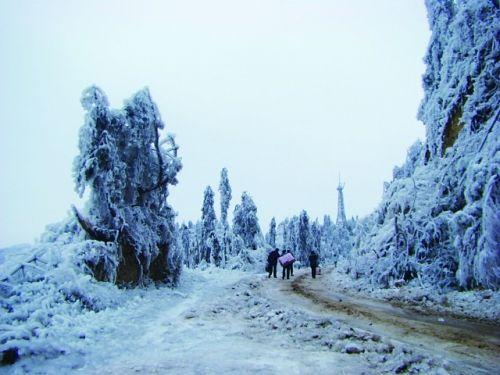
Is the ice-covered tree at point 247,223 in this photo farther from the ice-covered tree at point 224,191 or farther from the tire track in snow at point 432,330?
the tire track in snow at point 432,330

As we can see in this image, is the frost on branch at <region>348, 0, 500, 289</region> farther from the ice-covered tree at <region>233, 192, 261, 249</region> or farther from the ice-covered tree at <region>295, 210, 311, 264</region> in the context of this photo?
the ice-covered tree at <region>295, 210, 311, 264</region>

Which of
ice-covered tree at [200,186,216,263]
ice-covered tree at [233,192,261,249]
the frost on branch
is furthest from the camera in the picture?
ice-covered tree at [200,186,216,263]

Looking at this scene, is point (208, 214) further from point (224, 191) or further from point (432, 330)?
point (432, 330)

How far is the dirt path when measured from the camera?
527 centimetres

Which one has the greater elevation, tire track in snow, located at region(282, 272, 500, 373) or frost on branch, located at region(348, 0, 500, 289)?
frost on branch, located at region(348, 0, 500, 289)

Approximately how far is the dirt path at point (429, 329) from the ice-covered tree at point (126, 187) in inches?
225

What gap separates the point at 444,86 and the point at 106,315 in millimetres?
15612

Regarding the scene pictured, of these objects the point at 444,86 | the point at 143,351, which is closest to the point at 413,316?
the point at 143,351

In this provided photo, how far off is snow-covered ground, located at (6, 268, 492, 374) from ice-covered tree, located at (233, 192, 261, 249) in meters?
32.6

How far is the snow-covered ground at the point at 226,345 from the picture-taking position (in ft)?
16.4

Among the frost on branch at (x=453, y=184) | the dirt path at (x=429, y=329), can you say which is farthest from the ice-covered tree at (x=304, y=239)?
the dirt path at (x=429, y=329)

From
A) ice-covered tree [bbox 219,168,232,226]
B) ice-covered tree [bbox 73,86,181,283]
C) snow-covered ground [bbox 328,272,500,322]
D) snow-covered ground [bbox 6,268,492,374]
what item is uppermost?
ice-covered tree [bbox 219,168,232,226]

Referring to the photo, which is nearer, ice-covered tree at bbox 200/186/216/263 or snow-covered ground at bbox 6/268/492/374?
snow-covered ground at bbox 6/268/492/374

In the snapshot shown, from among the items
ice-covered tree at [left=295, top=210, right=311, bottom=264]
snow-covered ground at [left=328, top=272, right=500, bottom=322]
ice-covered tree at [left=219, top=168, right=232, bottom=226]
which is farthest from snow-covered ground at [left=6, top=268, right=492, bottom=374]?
ice-covered tree at [left=295, top=210, right=311, bottom=264]
